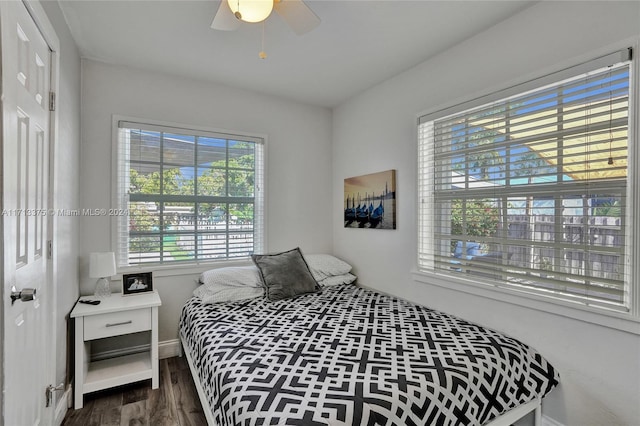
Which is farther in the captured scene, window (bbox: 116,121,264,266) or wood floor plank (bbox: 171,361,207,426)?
window (bbox: 116,121,264,266)

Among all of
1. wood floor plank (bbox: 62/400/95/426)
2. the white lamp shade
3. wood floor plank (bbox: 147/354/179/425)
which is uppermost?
the white lamp shade

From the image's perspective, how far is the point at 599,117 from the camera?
5.27ft

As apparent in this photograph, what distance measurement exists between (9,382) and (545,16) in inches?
123

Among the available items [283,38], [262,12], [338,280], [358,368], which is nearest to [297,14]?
[262,12]

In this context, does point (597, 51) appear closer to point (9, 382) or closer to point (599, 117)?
point (599, 117)

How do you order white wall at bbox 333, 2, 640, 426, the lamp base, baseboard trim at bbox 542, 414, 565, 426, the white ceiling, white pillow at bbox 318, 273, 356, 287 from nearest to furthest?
1. white wall at bbox 333, 2, 640, 426
2. baseboard trim at bbox 542, 414, 565, 426
3. the white ceiling
4. the lamp base
5. white pillow at bbox 318, 273, 356, 287

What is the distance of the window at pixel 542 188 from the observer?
1.56 meters

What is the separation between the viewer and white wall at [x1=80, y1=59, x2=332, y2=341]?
8.27 feet

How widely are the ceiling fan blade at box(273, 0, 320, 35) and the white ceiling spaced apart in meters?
0.25

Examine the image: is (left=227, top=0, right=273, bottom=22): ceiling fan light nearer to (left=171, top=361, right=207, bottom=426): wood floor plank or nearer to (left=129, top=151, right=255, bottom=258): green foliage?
(left=129, top=151, right=255, bottom=258): green foliage

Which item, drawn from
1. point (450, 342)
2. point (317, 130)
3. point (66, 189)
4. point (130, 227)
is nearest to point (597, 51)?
point (450, 342)

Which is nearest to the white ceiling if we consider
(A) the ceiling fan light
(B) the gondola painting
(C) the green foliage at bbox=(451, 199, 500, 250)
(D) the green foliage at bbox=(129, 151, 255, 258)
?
(A) the ceiling fan light

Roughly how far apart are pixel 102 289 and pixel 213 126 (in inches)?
66.6

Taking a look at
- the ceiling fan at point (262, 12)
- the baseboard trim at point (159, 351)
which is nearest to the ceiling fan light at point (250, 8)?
the ceiling fan at point (262, 12)
